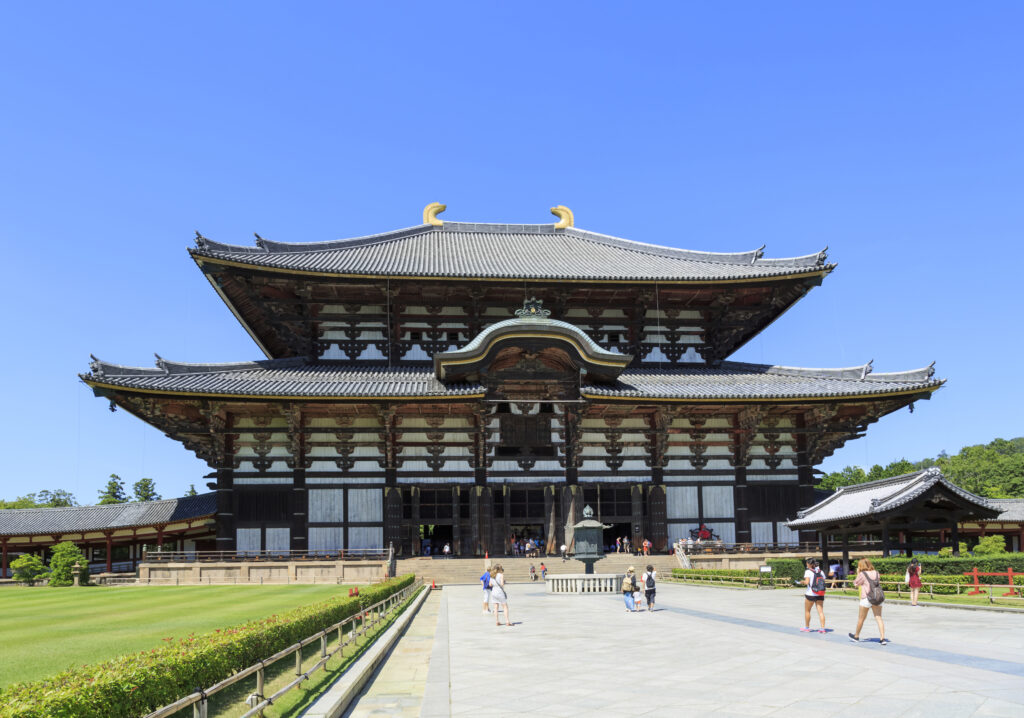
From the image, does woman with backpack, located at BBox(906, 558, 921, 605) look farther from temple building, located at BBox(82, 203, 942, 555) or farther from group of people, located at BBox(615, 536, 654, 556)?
group of people, located at BBox(615, 536, 654, 556)

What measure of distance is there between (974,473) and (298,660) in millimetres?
120376

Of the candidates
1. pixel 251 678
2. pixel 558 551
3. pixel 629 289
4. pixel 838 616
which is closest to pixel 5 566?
pixel 558 551

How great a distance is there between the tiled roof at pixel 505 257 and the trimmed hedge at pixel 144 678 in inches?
1156

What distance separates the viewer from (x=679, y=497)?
137 ft

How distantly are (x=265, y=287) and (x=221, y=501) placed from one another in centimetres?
1093

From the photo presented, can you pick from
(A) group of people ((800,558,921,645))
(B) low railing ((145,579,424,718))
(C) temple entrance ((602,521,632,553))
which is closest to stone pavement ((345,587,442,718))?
(B) low railing ((145,579,424,718))

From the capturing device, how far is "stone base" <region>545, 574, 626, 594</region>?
3095 centimetres

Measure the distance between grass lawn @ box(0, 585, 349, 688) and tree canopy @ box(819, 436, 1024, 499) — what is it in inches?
2677

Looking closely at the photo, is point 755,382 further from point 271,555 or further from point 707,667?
point 707,667

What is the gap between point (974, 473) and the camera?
111 meters

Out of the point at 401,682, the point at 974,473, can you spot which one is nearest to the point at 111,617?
the point at 401,682

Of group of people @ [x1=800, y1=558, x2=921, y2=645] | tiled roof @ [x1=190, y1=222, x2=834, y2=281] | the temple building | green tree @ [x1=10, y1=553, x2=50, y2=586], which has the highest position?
tiled roof @ [x1=190, y1=222, x2=834, y2=281]

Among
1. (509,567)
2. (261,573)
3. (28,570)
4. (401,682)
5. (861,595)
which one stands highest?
(861,595)

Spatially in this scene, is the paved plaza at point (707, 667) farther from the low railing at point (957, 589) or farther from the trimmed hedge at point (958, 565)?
the trimmed hedge at point (958, 565)
